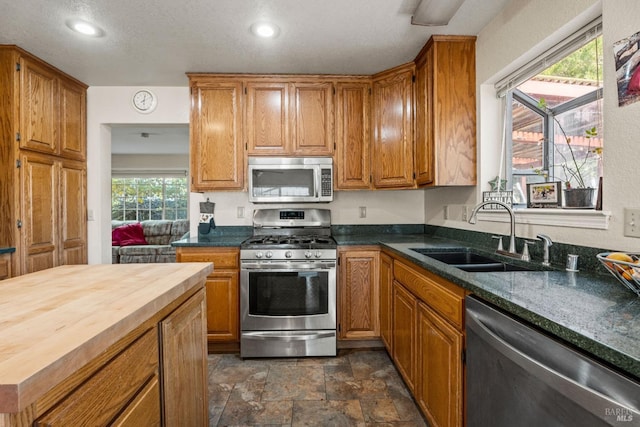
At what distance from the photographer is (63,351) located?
1.85 feet

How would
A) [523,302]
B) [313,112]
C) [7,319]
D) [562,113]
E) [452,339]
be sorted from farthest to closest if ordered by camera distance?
1. [313,112]
2. [562,113]
3. [452,339]
4. [523,302]
5. [7,319]

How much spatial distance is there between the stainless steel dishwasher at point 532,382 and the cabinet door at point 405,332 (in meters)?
0.61

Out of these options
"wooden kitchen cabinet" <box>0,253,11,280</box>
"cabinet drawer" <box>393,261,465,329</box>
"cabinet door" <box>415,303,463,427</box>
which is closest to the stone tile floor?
"cabinet door" <box>415,303,463,427</box>

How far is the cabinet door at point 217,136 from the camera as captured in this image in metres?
2.74

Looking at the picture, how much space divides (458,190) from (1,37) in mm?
3452

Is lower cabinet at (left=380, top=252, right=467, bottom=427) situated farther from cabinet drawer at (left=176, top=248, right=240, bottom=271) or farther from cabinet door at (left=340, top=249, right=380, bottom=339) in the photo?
cabinet drawer at (left=176, top=248, right=240, bottom=271)

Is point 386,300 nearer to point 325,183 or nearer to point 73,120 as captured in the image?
point 325,183

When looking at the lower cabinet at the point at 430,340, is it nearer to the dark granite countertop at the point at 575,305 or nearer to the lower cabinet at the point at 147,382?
the dark granite countertop at the point at 575,305

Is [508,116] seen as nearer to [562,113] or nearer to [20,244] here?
[562,113]

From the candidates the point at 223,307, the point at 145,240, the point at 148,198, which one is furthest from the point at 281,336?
the point at 148,198

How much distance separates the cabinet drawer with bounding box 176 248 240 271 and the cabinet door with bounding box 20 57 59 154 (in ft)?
4.85

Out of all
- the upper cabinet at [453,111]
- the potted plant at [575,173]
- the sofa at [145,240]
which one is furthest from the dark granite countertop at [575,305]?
the sofa at [145,240]

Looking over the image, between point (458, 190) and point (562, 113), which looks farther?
point (458, 190)

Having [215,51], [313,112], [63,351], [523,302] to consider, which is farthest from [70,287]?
[313,112]
